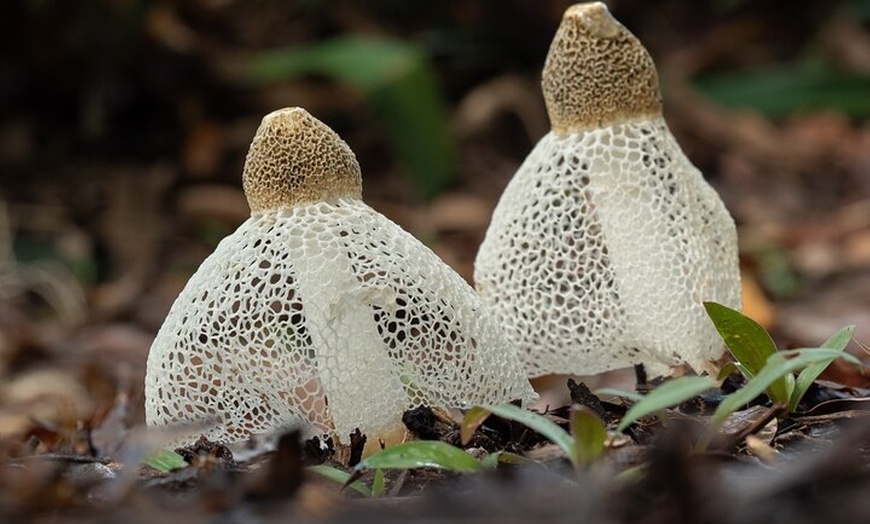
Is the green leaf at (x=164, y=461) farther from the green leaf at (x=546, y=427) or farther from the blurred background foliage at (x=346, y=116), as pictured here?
the blurred background foliage at (x=346, y=116)

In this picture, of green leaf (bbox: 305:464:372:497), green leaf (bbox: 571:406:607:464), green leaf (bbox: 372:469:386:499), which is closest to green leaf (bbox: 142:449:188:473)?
green leaf (bbox: 305:464:372:497)

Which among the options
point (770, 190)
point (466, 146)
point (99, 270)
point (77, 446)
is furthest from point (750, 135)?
point (77, 446)

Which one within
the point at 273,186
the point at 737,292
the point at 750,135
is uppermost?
the point at 750,135

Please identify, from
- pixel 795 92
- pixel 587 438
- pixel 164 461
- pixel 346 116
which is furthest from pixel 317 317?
pixel 795 92

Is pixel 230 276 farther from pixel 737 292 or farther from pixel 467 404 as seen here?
pixel 737 292

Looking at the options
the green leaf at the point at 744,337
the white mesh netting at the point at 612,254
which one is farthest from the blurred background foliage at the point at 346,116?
the green leaf at the point at 744,337

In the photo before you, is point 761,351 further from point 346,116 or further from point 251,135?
point 346,116

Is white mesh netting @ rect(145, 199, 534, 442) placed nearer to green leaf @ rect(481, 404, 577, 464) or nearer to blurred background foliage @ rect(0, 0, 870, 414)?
green leaf @ rect(481, 404, 577, 464)
